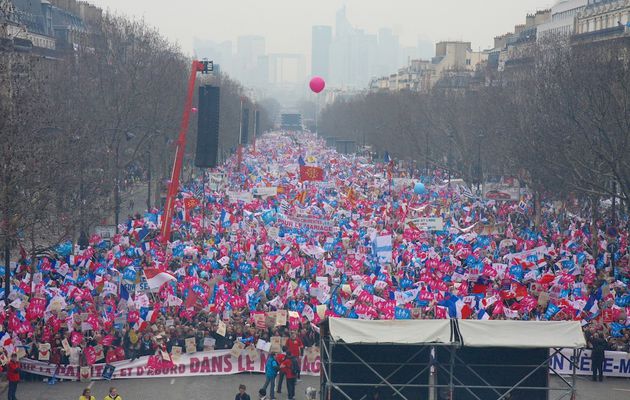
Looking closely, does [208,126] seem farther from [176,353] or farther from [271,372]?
[271,372]

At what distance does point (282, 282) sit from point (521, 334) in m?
12.5

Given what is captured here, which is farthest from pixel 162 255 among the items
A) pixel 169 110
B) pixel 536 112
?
pixel 169 110

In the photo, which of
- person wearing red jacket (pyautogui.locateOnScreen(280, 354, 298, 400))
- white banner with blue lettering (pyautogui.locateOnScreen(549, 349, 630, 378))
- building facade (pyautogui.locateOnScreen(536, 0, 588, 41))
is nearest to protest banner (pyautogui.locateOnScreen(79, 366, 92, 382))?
person wearing red jacket (pyautogui.locateOnScreen(280, 354, 298, 400))

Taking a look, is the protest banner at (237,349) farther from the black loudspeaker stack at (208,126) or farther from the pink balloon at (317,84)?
the pink balloon at (317,84)

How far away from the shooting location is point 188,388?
20.5 metres

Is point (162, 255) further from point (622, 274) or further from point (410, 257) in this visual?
point (622, 274)

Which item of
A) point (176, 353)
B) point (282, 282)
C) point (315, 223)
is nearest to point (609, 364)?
point (282, 282)

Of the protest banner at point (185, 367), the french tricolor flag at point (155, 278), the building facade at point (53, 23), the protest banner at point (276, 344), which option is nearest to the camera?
the protest banner at point (185, 367)

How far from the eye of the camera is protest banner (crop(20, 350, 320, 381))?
20.9m

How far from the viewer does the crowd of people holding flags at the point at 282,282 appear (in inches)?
858

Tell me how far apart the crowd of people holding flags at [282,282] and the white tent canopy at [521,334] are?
4746mm

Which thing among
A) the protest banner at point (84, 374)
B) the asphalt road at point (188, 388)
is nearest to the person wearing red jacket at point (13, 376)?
the asphalt road at point (188, 388)

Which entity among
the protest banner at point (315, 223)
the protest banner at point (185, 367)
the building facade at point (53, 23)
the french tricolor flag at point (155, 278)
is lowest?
the protest banner at point (185, 367)

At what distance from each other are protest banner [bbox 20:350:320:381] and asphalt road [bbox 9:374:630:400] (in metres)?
0.16
